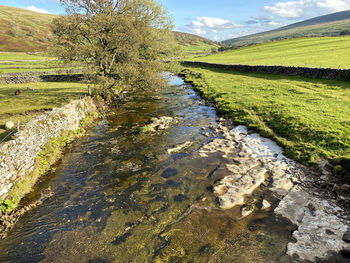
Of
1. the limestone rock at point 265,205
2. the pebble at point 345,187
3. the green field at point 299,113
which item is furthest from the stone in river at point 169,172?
the pebble at point 345,187

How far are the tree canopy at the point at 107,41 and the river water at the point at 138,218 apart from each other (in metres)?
13.8

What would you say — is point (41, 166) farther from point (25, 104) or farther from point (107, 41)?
point (107, 41)

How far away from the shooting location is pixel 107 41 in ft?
82.1

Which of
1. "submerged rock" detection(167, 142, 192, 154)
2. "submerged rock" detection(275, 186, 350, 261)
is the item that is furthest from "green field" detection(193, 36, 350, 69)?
"submerged rock" detection(275, 186, 350, 261)

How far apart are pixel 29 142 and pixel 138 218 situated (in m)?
8.17

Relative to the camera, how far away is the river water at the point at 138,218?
23.6 feet

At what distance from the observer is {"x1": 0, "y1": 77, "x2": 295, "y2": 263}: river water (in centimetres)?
718

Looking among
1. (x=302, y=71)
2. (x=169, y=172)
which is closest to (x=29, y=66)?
(x=169, y=172)

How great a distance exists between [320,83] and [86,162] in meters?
30.0

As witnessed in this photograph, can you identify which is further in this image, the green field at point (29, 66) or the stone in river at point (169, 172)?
the green field at point (29, 66)

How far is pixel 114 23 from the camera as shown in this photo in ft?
77.6

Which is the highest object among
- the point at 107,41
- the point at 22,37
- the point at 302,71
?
the point at 22,37

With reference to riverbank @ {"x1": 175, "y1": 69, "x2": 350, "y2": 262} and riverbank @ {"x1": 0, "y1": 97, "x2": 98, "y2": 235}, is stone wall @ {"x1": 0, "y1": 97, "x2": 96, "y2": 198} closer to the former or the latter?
riverbank @ {"x1": 0, "y1": 97, "x2": 98, "y2": 235}

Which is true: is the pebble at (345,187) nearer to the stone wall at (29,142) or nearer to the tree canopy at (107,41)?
the stone wall at (29,142)
